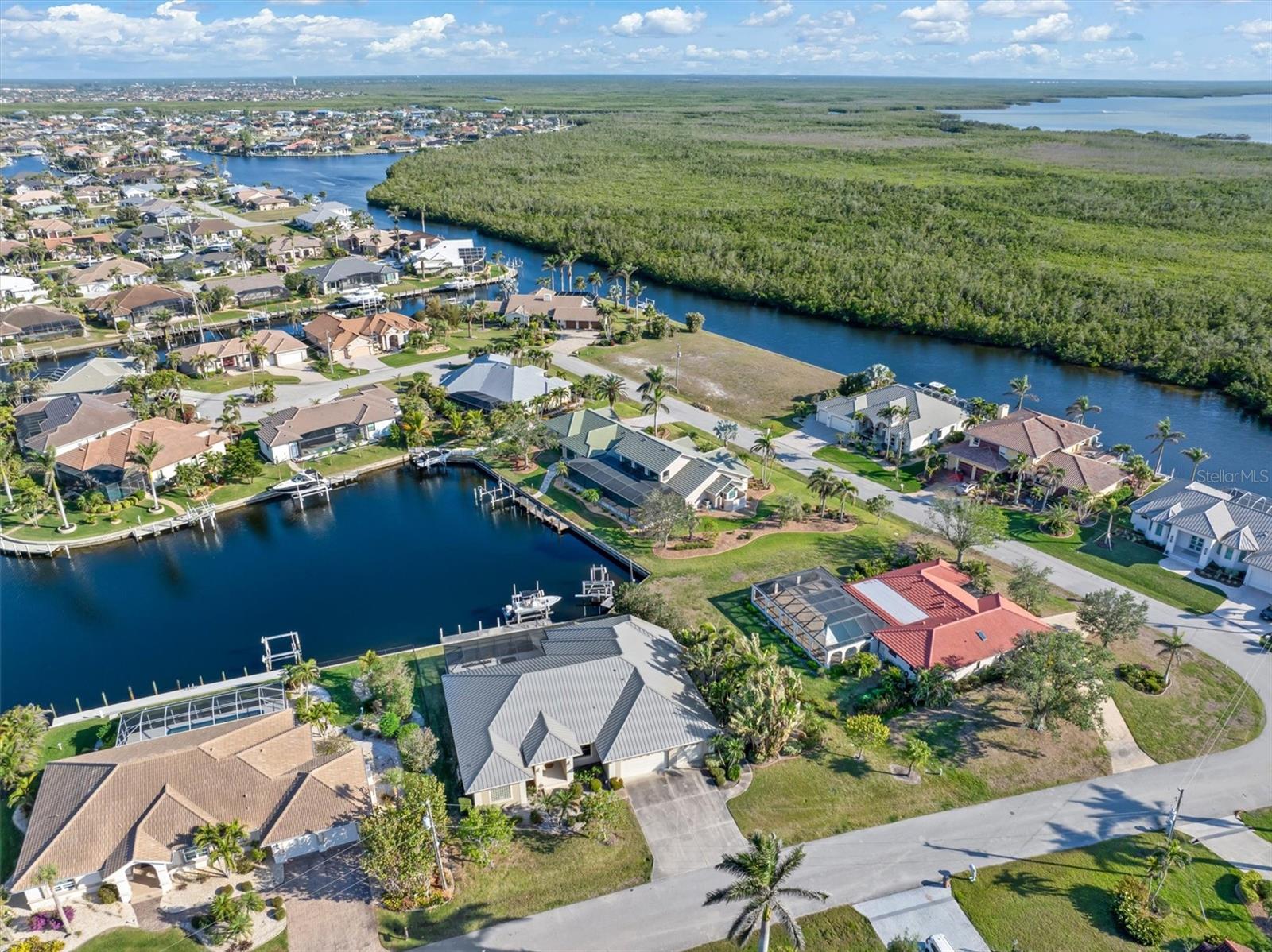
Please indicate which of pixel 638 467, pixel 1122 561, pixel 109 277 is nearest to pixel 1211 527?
pixel 1122 561

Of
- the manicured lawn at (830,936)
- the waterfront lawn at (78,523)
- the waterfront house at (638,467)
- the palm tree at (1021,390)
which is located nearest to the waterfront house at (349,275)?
the waterfront lawn at (78,523)

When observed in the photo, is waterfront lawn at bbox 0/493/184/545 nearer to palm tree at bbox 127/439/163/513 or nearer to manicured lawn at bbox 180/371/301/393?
palm tree at bbox 127/439/163/513

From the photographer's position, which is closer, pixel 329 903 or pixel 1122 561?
pixel 329 903

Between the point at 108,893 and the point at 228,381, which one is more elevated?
the point at 228,381

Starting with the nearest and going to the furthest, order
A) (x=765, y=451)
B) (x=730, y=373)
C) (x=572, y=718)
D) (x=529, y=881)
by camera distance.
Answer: (x=529, y=881), (x=572, y=718), (x=765, y=451), (x=730, y=373)

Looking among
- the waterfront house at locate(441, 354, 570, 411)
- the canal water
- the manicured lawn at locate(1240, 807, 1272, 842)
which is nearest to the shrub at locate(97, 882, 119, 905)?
the canal water

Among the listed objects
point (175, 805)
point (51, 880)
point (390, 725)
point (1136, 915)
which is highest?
point (175, 805)

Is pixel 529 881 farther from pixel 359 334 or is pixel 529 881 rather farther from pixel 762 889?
pixel 359 334
